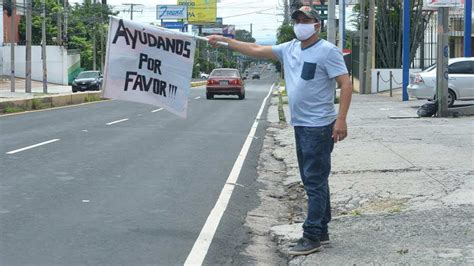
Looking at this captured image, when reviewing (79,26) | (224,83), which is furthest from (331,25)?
(79,26)

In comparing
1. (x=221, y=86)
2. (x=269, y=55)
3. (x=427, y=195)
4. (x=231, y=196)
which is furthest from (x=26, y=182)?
(x=221, y=86)

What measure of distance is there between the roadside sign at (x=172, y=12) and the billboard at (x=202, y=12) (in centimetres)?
118

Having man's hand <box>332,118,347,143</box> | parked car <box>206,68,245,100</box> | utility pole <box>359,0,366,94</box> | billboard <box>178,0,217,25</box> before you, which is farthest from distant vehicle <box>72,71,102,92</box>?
billboard <box>178,0,217,25</box>

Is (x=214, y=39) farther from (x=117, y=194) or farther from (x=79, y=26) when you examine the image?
(x=79, y=26)

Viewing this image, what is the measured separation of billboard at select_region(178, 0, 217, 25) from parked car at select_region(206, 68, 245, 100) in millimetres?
45934

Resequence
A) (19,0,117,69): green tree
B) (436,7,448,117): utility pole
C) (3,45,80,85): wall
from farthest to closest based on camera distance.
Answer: (19,0,117,69): green tree, (3,45,80,85): wall, (436,7,448,117): utility pole

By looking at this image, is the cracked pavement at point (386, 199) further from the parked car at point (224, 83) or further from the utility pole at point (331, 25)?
the parked car at point (224, 83)

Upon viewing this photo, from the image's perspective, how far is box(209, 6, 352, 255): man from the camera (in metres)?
5.87

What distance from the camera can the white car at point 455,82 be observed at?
809 inches

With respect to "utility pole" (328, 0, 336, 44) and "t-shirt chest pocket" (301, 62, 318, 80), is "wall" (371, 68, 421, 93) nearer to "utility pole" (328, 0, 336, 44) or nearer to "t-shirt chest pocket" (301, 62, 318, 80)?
"utility pole" (328, 0, 336, 44)

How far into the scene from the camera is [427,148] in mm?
12172

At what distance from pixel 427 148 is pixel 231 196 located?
486 cm

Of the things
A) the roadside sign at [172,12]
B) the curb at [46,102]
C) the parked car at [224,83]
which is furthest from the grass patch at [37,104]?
the roadside sign at [172,12]

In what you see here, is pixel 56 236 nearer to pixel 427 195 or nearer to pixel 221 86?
pixel 427 195
